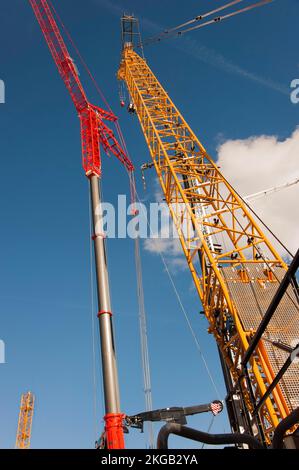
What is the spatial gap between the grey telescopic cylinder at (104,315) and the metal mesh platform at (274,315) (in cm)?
632

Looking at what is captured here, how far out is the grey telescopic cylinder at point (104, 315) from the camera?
1709 cm

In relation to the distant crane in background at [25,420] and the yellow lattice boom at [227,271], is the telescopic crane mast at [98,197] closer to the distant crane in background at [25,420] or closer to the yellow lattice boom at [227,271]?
the yellow lattice boom at [227,271]

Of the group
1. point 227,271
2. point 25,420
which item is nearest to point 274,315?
point 227,271

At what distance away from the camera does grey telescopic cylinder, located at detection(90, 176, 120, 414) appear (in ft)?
56.1

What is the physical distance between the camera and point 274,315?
15727mm

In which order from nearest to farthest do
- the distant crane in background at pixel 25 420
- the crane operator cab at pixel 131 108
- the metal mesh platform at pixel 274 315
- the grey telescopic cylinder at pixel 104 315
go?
1. the metal mesh platform at pixel 274 315
2. the grey telescopic cylinder at pixel 104 315
3. the crane operator cab at pixel 131 108
4. the distant crane in background at pixel 25 420

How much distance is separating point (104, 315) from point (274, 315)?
330 inches

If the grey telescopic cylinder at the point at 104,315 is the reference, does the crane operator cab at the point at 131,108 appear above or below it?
above

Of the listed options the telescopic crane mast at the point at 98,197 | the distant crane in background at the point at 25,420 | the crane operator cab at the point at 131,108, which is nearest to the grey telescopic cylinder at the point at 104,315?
the telescopic crane mast at the point at 98,197

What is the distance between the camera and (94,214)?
22.7 meters

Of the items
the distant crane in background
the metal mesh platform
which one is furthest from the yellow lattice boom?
the distant crane in background

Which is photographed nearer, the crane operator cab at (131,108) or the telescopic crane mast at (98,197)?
the telescopic crane mast at (98,197)
